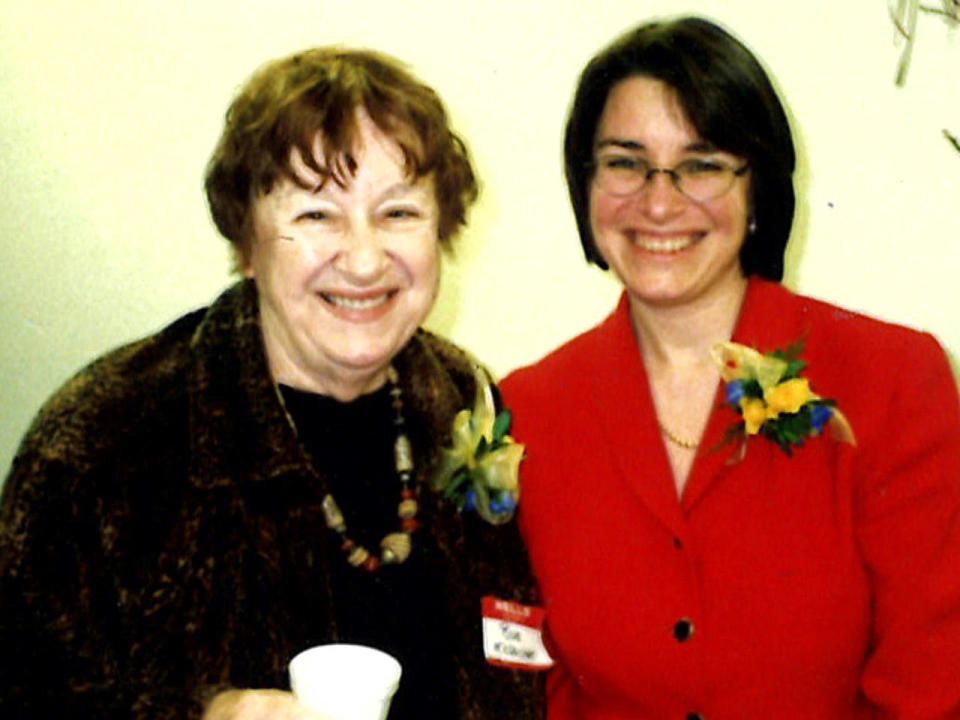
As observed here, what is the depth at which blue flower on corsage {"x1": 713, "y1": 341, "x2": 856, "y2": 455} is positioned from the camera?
1.60 meters

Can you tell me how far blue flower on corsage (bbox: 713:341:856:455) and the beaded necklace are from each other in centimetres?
49

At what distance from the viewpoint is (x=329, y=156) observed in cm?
141

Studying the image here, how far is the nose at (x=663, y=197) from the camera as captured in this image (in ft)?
5.60

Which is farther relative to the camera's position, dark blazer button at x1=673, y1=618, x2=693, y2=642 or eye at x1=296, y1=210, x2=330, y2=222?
dark blazer button at x1=673, y1=618, x2=693, y2=642

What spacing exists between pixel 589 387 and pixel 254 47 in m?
1.01

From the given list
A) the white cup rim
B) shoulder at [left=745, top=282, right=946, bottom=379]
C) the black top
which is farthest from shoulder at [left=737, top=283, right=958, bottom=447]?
the white cup rim

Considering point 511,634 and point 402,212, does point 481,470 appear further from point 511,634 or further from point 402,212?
point 402,212

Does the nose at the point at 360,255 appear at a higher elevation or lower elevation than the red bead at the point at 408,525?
higher

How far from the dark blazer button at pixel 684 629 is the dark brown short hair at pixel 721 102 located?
0.59 m

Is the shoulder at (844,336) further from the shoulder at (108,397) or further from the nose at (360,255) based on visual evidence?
the shoulder at (108,397)

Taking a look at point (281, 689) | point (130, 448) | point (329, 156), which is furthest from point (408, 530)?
point (329, 156)

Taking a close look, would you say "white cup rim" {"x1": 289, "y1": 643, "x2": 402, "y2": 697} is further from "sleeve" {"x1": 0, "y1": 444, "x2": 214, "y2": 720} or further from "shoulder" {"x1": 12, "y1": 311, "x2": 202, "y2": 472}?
"shoulder" {"x1": 12, "y1": 311, "x2": 202, "y2": 472}

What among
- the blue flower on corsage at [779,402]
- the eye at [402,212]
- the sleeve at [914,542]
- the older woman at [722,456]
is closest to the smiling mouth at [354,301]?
the eye at [402,212]

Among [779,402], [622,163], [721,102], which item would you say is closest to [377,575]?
[779,402]
